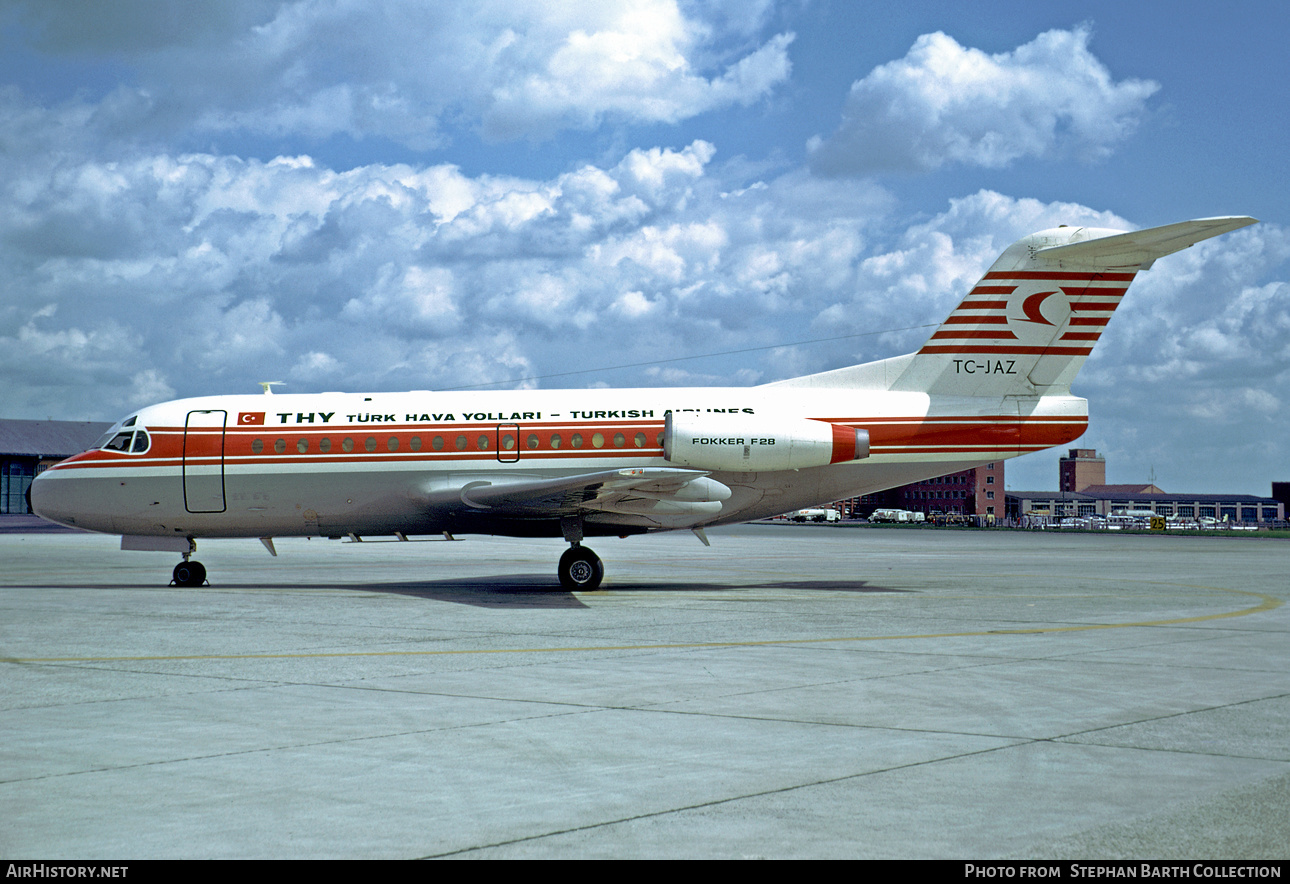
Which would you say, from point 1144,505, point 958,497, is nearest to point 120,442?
point 958,497

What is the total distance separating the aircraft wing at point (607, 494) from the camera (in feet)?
72.1

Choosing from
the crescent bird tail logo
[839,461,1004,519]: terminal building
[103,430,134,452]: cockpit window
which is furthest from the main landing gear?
[839,461,1004,519]: terminal building

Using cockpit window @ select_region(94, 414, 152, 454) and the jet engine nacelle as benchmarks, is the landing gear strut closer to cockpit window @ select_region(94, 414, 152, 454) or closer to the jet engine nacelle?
cockpit window @ select_region(94, 414, 152, 454)

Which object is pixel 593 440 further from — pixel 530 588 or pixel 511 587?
pixel 511 587

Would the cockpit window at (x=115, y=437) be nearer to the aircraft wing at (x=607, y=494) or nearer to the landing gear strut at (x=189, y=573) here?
the landing gear strut at (x=189, y=573)

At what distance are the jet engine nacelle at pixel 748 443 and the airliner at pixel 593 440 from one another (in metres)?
0.29

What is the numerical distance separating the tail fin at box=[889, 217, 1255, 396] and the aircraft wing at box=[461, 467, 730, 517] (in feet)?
16.8

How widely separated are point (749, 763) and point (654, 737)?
111 centimetres

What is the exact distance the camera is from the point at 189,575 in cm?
2567

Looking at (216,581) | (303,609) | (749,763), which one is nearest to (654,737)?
(749,763)

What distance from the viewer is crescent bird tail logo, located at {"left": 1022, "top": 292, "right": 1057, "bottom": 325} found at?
2453 centimetres

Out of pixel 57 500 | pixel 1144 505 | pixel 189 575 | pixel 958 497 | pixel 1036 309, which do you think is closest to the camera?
pixel 1036 309

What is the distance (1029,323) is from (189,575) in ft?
62.4
